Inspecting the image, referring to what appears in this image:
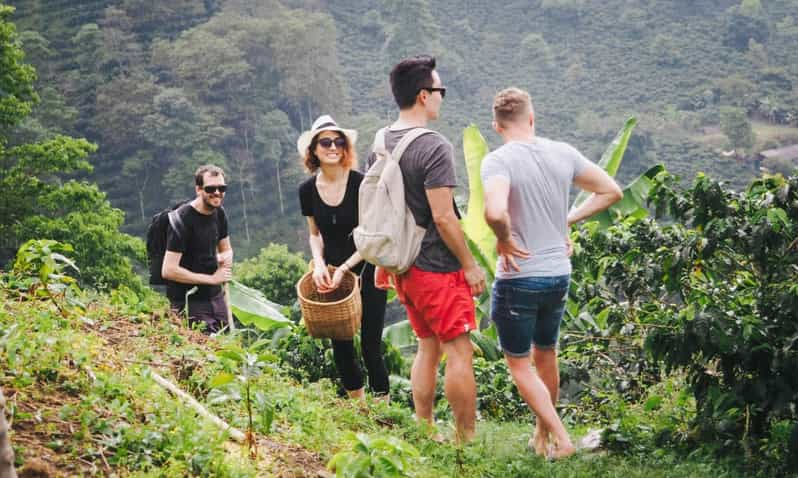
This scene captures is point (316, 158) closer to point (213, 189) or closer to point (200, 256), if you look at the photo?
point (213, 189)

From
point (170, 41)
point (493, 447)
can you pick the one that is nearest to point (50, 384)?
point (493, 447)

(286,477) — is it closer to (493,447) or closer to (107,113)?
(493,447)

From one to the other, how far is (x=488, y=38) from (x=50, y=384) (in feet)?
211

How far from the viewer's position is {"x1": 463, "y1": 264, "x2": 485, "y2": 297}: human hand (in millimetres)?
2887

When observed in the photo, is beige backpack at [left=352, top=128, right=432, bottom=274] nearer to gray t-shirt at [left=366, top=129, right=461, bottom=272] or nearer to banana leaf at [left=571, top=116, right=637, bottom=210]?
gray t-shirt at [left=366, top=129, right=461, bottom=272]

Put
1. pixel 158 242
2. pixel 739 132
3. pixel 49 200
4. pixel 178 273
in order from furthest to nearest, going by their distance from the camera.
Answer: pixel 739 132
pixel 49 200
pixel 158 242
pixel 178 273

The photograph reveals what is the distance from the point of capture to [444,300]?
2.87 metres

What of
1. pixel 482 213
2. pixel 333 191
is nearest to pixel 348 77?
pixel 482 213

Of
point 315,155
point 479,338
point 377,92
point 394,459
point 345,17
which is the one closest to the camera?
point 394,459

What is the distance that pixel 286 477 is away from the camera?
2332mm

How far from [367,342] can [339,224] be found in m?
0.54

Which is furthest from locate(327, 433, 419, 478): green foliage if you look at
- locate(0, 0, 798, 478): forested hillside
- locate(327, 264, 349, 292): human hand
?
locate(327, 264, 349, 292): human hand

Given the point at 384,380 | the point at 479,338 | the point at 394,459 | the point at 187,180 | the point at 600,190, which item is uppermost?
the point at 600,190

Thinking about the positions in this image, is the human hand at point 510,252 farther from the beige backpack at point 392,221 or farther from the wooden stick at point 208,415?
the wooden stick at point 208,415
